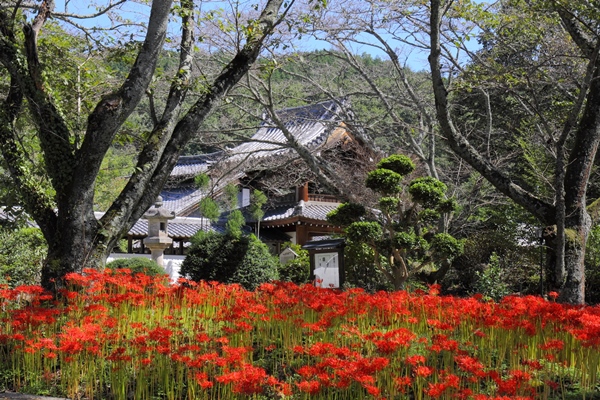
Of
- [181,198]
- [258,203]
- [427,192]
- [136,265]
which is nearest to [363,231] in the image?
[427,192]

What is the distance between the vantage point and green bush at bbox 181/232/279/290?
10733mm

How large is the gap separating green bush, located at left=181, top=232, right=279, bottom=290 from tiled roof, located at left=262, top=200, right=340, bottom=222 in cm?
1056

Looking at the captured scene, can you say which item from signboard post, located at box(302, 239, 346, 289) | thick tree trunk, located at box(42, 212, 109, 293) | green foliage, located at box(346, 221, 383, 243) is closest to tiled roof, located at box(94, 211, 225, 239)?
signboard post, located at box(302, 239, 346, 289)

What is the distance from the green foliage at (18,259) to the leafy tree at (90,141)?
560cm

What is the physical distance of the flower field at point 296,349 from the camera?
3650 mm

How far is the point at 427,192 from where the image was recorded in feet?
34.2

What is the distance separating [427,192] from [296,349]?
698 cm

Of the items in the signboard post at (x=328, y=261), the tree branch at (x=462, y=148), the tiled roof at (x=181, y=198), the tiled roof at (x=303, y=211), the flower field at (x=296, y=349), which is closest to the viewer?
the flower field at (x=296, y=349)

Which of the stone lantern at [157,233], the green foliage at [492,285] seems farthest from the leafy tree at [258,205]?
the green foliage at [492,285]

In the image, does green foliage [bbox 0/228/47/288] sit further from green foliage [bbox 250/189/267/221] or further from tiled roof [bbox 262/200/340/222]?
tiled roof [bbox 262/200/340/222]

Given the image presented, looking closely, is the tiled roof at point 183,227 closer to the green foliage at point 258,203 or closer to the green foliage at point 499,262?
the green foliage at point 258,203

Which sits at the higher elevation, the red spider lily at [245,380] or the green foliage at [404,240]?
the green foliage at [404,240]

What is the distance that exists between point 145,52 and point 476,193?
35.0 ft

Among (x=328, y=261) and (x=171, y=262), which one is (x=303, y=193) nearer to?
(x=171, y=262)
